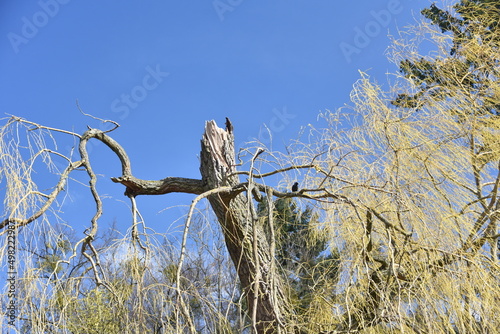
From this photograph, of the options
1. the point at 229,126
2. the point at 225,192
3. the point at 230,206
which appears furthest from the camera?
the point at 229,126

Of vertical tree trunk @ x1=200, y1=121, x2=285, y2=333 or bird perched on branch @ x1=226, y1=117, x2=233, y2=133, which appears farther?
bird perched on branch @ x1=226, y1=117, x2=233, y2=133

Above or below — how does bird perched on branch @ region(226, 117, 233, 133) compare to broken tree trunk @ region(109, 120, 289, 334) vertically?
above

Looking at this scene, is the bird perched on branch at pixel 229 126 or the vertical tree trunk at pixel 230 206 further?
the bird perched on branch at pixel 229 126

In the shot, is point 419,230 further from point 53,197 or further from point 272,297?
point 53,197

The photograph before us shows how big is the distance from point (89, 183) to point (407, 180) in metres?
1.84

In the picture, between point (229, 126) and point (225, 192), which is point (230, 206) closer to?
point (225, 192)

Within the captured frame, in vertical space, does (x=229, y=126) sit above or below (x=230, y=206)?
above

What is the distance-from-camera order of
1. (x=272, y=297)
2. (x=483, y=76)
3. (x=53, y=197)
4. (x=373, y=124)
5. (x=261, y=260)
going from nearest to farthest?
1. (x=272, y=297)
2. (x=53, y=197)
3. (x=261, y=260)
4. (x=373, y=124)
5. (x=483, y=76)

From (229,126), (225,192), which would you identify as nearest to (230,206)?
(225,192)

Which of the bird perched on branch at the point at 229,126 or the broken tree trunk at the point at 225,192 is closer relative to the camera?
the broken tree trunk at the point at 225,192

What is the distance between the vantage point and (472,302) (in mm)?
2504

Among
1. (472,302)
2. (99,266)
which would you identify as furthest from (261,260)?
(472,302)

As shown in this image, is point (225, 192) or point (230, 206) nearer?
point (225, 192)

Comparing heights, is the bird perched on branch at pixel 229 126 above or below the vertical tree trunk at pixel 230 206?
above
